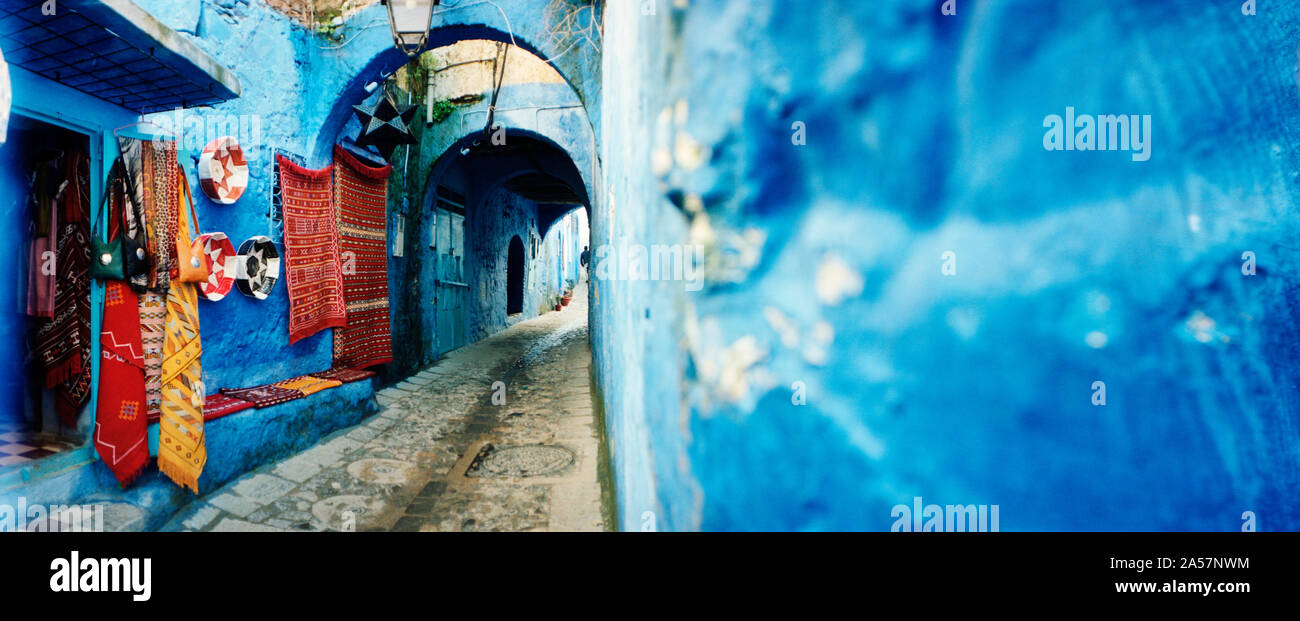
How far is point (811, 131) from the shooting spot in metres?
0.78

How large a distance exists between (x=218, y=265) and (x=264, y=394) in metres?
1.09

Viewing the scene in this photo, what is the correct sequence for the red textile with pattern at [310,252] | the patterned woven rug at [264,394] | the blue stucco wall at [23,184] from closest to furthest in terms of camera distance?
the blue stucco wall at [23,184]
the patterned woven rug at [264,394]
the red textile with pattern at [310,252]

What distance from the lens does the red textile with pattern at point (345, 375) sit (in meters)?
4.87

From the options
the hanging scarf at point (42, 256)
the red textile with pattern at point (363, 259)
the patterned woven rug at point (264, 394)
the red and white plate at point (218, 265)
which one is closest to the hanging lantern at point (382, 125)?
the red textile with pattern at point (363, 259)

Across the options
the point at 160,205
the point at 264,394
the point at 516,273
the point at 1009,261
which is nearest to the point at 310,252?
the point at 264,394

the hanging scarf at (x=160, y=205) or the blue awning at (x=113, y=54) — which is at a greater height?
the blue awning at (x=113, y=54)

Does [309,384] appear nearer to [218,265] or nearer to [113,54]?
[218,265]

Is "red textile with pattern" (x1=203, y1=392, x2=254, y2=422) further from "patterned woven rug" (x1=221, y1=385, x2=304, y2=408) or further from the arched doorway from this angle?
the arched doorway

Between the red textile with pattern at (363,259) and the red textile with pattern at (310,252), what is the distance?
26 centimetres

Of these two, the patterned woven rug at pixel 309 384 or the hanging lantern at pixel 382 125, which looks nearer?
the patterned woven rug at pixel 309 384

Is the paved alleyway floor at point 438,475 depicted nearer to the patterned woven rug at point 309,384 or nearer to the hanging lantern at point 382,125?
the patterned woven rug at point 309,384

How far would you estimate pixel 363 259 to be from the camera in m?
5.85
